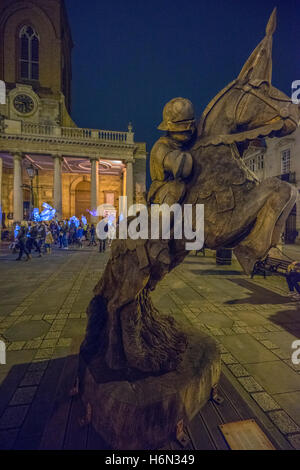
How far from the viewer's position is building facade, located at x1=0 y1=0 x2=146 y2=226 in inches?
851

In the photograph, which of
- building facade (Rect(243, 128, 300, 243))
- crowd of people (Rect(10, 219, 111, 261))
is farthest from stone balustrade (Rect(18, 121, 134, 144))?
building facade (Rect(243, 128, 300, 243))

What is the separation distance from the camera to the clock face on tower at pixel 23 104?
23.5 m

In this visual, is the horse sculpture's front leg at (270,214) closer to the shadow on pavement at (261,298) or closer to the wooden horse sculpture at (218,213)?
the wooden horse sculpture at (218,213)

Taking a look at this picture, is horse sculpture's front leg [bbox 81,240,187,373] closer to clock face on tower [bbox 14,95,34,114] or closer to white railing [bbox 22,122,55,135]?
white railing [bbox 22,122,55,135]

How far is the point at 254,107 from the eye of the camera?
2.01m

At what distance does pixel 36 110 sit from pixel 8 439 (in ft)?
94.0

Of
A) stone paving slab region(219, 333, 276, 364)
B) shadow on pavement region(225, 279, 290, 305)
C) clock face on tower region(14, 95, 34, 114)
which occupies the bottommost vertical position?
stone paving slab region(219, 333, 276, 364)

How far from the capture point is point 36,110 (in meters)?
24.0

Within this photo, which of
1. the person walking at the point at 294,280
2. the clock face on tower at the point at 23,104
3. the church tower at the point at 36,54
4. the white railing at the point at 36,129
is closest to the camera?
the person walking at the point at 294,280

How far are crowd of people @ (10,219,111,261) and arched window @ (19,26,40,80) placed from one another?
63.4 feet

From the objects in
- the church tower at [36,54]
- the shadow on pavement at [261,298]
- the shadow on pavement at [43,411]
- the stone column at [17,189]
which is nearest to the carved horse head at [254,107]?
the shadow on pavement at [43,411]

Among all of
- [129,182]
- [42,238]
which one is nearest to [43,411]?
[42,238]

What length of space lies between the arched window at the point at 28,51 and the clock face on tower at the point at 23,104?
162 inches

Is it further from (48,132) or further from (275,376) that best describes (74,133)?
(275,376)
